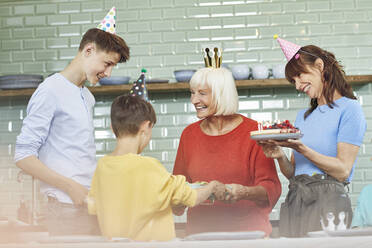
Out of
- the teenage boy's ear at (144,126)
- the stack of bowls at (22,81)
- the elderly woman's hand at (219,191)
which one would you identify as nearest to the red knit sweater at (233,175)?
the elderly woman's hand at (219,191)

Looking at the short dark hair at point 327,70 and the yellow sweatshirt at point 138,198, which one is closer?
the yellow sweatshirt at point 138,198

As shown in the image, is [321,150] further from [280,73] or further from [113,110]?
[280,73]

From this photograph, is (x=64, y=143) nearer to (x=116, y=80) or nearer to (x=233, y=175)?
(x=233, y=175)

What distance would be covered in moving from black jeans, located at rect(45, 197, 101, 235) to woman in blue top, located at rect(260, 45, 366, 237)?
0.75m

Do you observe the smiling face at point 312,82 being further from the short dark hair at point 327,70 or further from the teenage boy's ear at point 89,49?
the teenage boy's ear at point 89,49

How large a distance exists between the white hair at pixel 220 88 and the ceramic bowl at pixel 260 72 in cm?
162

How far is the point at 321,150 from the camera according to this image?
2074mm

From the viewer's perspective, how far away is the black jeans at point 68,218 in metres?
1.97

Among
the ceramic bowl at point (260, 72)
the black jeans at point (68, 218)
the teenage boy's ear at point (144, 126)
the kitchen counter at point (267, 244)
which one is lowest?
the black jeans at point (68, 218)

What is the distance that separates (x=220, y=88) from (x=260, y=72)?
1675mm

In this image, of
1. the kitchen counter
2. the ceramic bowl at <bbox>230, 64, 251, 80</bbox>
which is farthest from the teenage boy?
the ceramic bowl at <bbox>230, 64, 251, 80</bbox>

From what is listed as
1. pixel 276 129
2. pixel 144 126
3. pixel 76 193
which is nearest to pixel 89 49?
pixel 144 126

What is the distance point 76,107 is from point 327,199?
108 centimetres

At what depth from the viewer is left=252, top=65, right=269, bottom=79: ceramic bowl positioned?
3.76m
